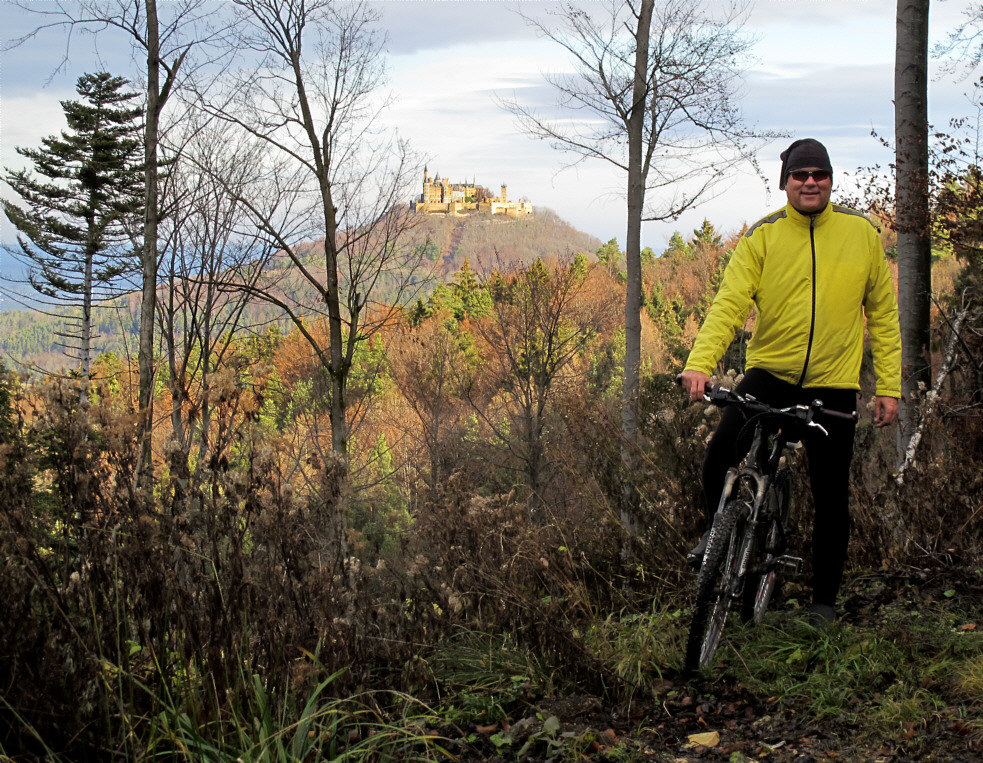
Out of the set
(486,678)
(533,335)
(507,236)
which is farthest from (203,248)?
(507,236)

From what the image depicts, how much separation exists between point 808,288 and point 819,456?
2.54 feet

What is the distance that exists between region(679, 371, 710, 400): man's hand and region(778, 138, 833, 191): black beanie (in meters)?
1.03

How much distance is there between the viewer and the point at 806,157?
3.74 m

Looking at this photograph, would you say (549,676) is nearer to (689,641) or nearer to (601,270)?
(689,641)

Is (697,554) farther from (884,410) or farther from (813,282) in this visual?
(813,282)

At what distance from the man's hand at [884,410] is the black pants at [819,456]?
0.10 metres

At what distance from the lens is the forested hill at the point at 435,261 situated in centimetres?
2155

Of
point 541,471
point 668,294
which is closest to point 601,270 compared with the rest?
point 668,294

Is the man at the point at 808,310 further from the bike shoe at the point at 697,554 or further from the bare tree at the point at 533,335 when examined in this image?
the bare tree at the point at 533,335

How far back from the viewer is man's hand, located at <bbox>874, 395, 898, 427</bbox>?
152 inches

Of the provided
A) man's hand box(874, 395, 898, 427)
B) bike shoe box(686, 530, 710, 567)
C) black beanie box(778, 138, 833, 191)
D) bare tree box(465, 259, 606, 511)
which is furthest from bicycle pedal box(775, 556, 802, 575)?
bare tree box(465, 259, 606, 511)

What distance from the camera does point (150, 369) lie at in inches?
512

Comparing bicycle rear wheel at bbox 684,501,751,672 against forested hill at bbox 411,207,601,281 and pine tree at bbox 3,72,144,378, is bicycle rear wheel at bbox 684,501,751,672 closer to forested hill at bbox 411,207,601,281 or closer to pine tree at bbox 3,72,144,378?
pine tree at bbox 3,72,144,378

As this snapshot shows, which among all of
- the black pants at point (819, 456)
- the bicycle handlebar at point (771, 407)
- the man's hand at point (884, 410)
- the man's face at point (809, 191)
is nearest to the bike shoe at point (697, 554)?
the black pants at point (819, 456)
